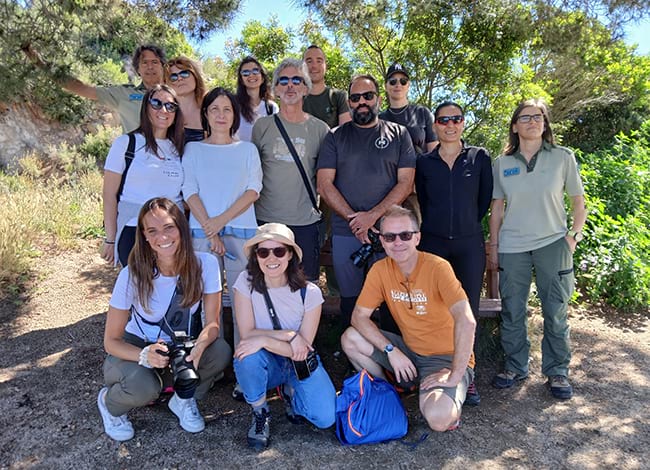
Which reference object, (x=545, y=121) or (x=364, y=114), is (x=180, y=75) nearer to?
(x=364, y=114)

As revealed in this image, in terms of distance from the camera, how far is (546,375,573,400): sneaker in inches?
137

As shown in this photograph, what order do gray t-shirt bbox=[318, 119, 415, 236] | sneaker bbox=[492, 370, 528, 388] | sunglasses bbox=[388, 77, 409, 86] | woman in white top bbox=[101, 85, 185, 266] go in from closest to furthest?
woman in white top bbox=[101, 85, 185, 266], gray t-shirt bbox=[318, 119, 415, 236], sneaker bbox=[492, 370, 528, 388], sunglasses bbox=[388, 77, 409, 86]

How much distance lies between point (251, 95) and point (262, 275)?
1.75 m

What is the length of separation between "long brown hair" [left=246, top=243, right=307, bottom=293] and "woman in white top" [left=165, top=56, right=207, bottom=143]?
1193mm

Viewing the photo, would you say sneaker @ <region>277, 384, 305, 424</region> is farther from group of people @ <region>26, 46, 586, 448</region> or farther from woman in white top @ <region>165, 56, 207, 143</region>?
woman in white top @ <region>165, 56, 207, 143</region>

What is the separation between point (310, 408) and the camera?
302 cm

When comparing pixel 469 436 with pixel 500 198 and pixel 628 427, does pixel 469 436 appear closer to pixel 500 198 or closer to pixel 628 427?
pixel 628 427

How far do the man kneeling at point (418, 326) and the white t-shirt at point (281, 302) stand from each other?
13.7 inches

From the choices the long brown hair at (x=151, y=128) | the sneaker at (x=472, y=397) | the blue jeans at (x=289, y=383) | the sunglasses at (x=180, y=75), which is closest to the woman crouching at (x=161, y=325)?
the blue jeans at (x=289, y=383)

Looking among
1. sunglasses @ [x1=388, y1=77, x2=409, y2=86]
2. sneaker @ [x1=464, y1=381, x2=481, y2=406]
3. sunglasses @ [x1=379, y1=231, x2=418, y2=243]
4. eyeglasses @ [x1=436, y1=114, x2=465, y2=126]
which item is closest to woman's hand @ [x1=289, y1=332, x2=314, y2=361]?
sunglasses @ [x1=379, y1=231, x2=418, y2=243]

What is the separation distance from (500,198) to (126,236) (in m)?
2.69

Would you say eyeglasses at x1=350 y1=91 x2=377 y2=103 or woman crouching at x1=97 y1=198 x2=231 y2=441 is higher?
eyeglasses at x1=350 y1=91 x2=377 y2=103

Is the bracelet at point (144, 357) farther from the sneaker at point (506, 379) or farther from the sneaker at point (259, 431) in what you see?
the sneaker at point (506, 379)

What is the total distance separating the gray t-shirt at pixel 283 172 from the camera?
11.7 ft
